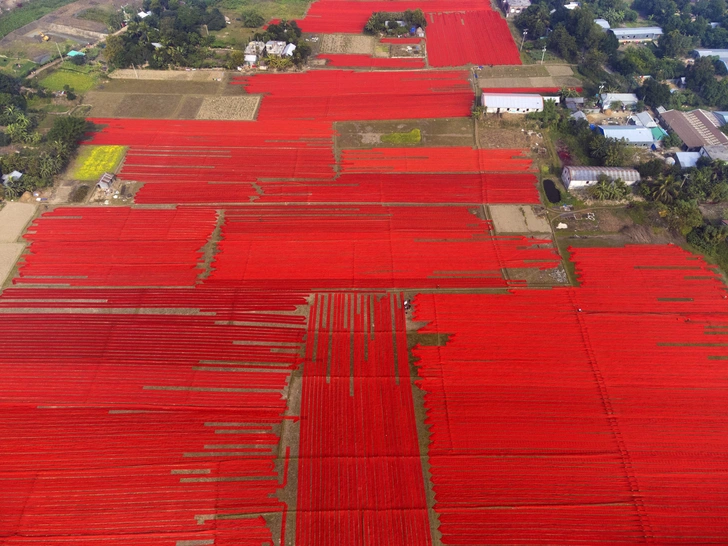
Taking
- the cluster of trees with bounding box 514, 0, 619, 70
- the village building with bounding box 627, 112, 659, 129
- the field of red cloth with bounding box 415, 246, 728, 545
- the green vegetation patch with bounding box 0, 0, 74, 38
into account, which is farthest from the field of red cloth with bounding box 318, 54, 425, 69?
the green vegetation patch with bounding box 0, 0, 74, 38

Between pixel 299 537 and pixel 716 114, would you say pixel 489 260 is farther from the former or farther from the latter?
pixel 716 114

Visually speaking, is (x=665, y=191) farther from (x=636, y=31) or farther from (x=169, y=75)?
(x=169, y=75)

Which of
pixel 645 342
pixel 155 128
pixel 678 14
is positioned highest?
pixel 678 14

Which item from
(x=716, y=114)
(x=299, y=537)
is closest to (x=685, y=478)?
(x=299, y=537)

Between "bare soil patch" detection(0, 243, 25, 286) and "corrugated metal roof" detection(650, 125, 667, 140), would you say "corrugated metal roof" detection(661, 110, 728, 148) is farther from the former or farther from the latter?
"bare soil patch" detection(0, 243, 25, 286)

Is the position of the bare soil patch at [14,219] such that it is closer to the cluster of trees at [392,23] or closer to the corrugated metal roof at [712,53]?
the cluster of trees at [392,23]

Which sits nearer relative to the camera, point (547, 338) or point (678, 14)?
point (547, 338)

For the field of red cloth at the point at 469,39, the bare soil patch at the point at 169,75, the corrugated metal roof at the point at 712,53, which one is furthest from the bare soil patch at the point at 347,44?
the corrugated metal roof at the point at 712,53
